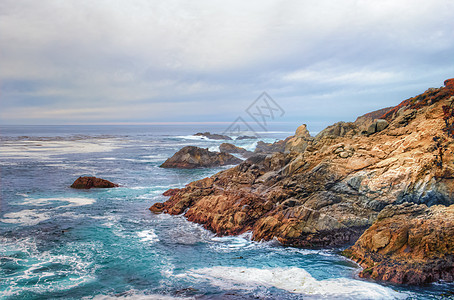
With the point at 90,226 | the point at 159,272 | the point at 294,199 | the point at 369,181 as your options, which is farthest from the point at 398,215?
the point at 90,226

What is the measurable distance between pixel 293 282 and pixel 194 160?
35938mm

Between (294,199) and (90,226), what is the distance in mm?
13402

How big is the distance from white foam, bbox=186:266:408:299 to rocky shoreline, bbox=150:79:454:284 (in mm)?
1197

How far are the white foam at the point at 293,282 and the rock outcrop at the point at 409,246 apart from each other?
111 cm

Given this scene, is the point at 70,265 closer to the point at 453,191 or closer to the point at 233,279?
the point at 233,279

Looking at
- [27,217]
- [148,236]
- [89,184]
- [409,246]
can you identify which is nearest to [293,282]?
[409,246]

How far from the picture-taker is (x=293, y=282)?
12469mm

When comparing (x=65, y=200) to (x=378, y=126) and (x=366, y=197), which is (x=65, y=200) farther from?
(x=378, y=126)

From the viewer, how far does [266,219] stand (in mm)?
17562

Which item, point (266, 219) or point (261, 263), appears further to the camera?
point (266, 219)

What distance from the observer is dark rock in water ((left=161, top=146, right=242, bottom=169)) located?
4662 cm

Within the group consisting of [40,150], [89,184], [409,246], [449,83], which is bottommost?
[89,184]

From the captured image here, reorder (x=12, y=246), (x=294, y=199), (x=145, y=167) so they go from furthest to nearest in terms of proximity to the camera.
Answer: (x=145, y=167) → (x=294, y=199) → (x=12, y=246)

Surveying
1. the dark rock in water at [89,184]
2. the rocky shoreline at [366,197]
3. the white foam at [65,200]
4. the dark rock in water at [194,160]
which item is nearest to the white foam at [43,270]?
the rocky shoreline at [366,197]
